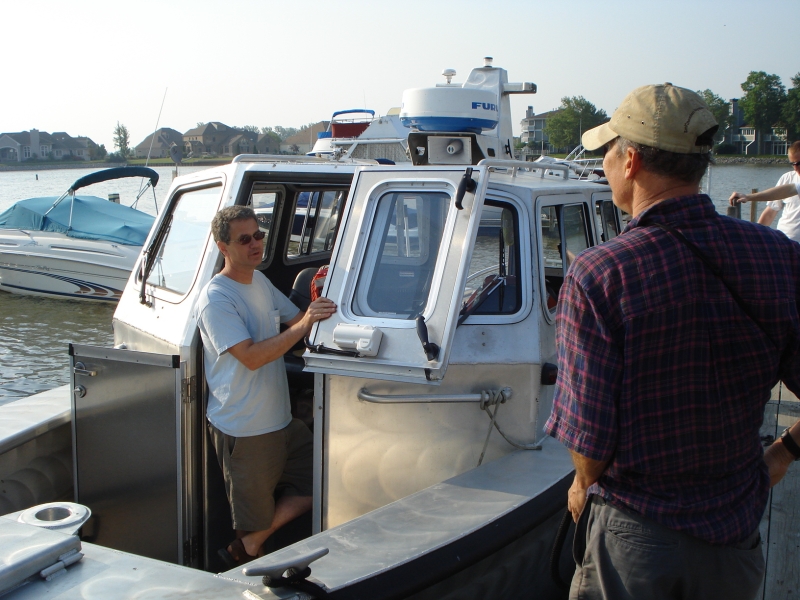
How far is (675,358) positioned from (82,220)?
623 inches

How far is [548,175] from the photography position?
4578 mm

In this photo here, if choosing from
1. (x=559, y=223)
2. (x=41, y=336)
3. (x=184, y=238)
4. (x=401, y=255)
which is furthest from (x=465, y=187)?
(x=41, y=336)

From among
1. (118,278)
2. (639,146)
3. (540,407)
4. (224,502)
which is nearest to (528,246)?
(540,407)

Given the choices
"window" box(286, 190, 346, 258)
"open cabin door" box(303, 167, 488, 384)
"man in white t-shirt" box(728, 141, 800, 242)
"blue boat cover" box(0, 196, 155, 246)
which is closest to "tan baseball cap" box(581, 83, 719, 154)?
"open cabin door" box(303, 167, 488, 384)

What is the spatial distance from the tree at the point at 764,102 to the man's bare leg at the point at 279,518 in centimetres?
8857

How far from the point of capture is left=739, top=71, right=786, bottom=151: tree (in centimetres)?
8050

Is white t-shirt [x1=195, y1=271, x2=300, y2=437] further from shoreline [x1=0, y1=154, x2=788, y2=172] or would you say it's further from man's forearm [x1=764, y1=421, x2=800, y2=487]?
shoreline [x1=0, y1=154, x2=788, y2=172]

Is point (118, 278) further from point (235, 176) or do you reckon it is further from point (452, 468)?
point (452, 468)

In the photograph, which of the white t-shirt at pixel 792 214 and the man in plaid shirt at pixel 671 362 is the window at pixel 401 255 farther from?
the white t-shirt at pixel 792 214

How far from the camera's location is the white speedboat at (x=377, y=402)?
260 centimetres

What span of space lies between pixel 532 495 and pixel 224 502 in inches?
63.9

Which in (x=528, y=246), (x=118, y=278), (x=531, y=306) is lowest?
(x=118, y=278)

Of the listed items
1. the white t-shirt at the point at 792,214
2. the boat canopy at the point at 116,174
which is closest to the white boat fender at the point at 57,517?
the white t-shirt at the point at 792,214

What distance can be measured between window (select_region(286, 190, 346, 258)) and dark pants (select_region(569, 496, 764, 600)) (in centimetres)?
397
